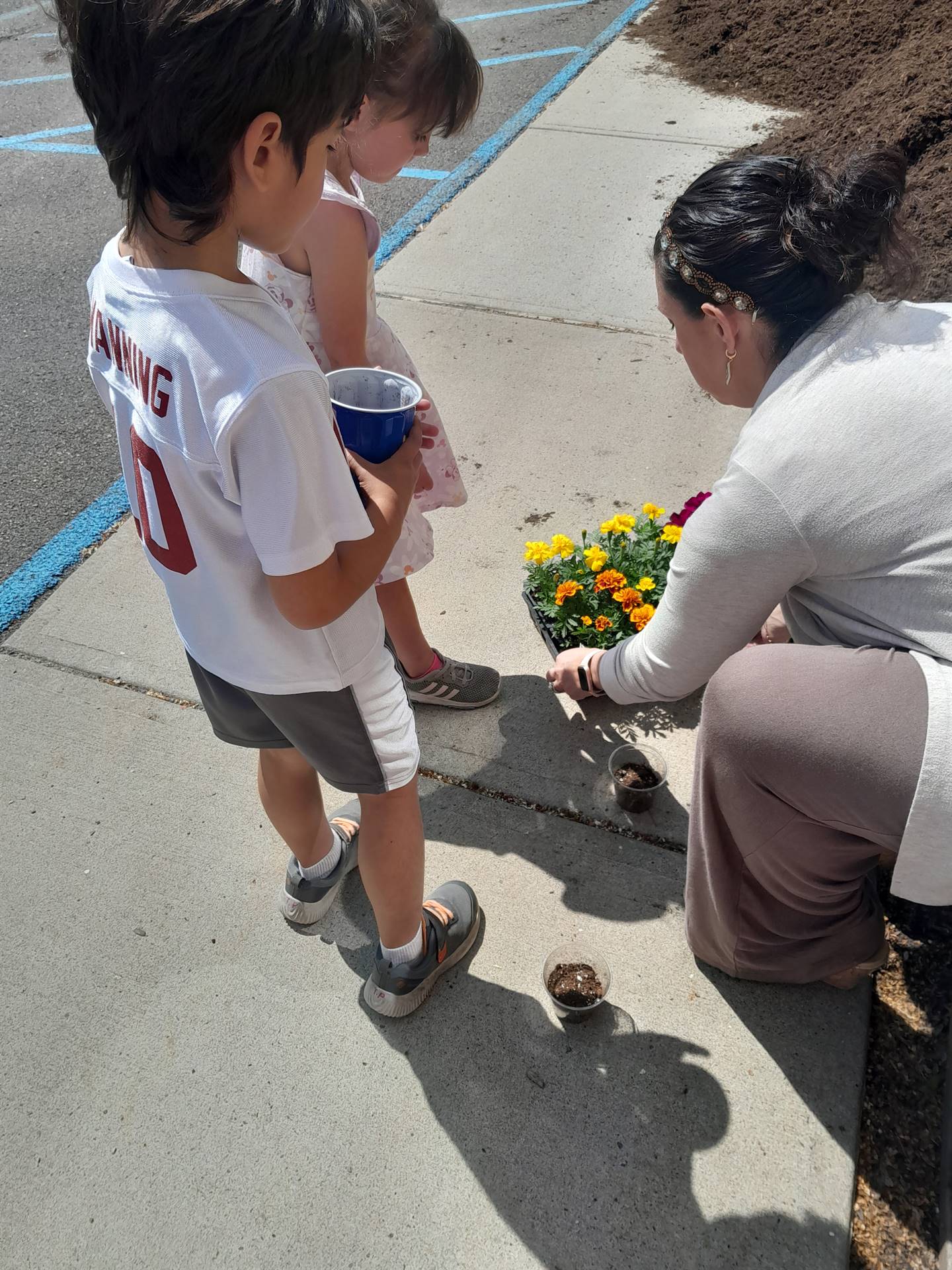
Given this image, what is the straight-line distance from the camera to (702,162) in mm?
5383

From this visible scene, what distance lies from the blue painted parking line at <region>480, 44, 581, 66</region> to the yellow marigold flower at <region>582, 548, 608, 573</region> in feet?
20.2

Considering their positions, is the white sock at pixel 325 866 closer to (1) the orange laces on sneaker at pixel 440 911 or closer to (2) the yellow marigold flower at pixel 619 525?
(1) the orange laces on sneaker at pixel 440 911

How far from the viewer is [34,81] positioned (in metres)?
8.13

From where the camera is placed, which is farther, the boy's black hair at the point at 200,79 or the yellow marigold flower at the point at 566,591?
the yellow marigold flower at the point at 566,591

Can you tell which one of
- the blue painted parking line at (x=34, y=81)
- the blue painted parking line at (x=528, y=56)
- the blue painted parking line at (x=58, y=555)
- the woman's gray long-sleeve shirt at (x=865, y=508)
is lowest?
the blue painted parking line at (x=58, y=555)

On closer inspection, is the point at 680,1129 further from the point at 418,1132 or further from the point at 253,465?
the point at 253,465

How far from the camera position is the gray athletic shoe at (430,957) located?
6.68 ft

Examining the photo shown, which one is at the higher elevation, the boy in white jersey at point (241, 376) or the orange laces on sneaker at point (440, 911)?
the boy in white jersey at point (241, 376)

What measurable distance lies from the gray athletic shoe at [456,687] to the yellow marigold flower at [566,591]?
0.30m

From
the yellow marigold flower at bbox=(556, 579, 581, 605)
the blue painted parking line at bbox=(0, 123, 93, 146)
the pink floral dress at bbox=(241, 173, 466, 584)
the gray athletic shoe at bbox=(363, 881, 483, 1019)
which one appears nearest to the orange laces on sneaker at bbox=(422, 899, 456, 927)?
the gray athletic shoe at bbox=(363, 881, 483, 1019)

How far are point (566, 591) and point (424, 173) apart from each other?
4.25m

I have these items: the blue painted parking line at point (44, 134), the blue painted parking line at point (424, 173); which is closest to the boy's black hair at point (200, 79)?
the blue painted parking line at point (424, 173)

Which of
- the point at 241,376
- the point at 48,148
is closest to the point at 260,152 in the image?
the point at 241,376

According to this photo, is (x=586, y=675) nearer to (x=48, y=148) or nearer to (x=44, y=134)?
(x=48, y=148)
